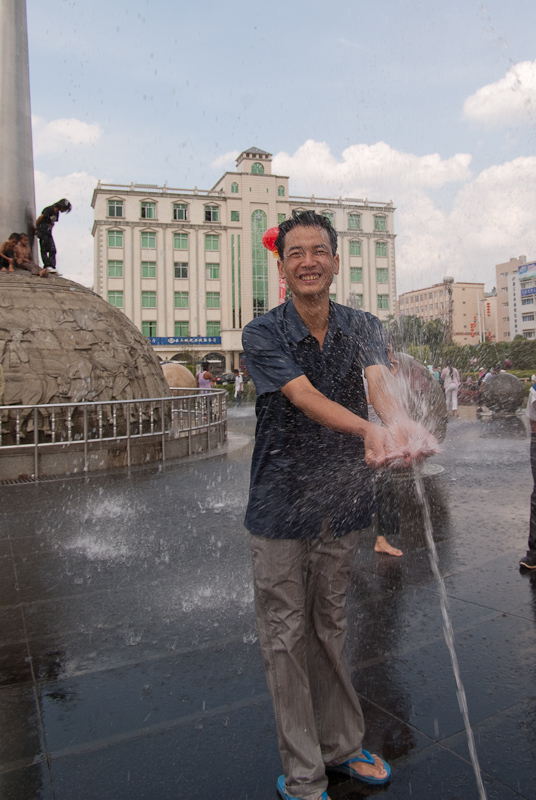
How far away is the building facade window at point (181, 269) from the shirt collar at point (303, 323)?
5347 cm

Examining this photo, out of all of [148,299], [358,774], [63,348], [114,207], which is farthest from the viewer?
[148,299]

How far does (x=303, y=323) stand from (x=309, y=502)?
634mm

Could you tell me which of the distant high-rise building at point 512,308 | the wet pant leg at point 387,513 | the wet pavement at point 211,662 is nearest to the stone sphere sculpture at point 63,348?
the wet pavement at point 211,662

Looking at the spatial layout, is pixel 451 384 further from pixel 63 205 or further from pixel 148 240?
pixel 148 240

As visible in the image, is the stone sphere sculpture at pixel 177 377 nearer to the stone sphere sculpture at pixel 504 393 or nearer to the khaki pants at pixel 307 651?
the stone sphere sculpture at pixel 504 393

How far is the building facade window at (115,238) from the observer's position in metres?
51.9

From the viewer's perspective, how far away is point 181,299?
5447 centimetres

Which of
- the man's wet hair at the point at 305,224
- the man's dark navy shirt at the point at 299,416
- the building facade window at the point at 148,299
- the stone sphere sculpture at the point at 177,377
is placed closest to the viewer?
the man's dark navy shirt at the point at 299,416

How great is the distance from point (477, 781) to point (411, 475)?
615cm

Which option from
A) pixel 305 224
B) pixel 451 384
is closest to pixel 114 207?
pixel 451 384

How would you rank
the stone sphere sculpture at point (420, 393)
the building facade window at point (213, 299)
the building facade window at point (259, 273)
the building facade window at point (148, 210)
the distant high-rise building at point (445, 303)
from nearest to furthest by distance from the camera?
1. the stone sphere sculpture at point (420, 393)
2. the distant high-rise building at point (445, 303)
3. the building facade window at point (148, 210)
4. the building facade window at point (259, 273)
5. the building facade window at point (213, 299)

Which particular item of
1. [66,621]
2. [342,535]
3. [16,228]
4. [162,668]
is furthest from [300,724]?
[16,228]

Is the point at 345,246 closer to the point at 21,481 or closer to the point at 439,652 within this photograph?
the point at 21,481

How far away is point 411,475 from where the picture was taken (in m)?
8.12
